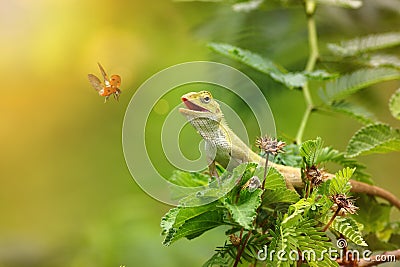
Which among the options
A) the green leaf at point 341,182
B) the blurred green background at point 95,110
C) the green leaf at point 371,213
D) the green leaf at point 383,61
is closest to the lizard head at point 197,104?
the green leaf at point 341,182

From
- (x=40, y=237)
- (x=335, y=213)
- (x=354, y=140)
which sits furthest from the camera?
(x=40, y=237)

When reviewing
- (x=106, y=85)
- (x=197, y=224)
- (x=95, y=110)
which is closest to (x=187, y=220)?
(x=197, y=224)

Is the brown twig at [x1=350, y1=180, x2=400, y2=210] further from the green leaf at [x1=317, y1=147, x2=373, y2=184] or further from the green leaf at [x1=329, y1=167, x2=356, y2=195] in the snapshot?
the green leaf at [x1=329, y1=167, x2=356, y2=195]

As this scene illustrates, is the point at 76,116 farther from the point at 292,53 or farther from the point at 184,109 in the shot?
the point at 184,109

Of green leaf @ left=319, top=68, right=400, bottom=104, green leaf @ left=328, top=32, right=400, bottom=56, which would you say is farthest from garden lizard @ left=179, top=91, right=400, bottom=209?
green leaf @ left=328, top=32, right=400, bottom=56

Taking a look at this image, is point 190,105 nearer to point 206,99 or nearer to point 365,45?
point 206,99

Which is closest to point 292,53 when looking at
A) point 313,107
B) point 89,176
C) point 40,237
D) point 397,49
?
point 397,49
